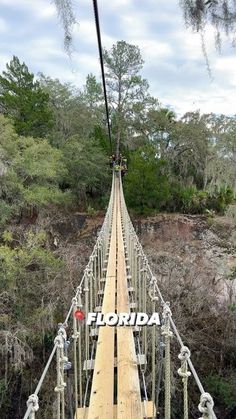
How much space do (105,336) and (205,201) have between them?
36.4 ft

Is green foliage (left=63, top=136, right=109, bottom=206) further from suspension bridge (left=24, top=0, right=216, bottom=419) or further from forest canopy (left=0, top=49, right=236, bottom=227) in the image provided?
suspension bridge (left=24, top=0, right=216, bottom=419)

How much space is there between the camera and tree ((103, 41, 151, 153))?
1558cm

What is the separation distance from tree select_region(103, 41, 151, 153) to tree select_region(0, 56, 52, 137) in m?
3.64

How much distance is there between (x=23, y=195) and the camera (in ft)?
30.7

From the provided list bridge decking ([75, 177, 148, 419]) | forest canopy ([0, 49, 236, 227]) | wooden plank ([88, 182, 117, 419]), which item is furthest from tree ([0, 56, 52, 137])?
wooden plank ([88, 182, 117, 419])

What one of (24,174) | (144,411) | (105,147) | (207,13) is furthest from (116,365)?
(105,147)

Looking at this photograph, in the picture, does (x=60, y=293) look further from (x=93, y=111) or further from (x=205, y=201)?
(x=93, y=111)

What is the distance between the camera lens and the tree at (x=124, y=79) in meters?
15.6

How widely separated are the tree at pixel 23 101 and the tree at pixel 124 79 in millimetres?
3640

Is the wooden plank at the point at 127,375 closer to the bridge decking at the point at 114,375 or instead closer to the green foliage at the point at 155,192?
the bridge decking at the point at 114,375

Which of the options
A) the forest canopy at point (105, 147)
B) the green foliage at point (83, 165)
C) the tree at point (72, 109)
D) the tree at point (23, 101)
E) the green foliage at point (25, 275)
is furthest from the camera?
the tree at point (72, 109)

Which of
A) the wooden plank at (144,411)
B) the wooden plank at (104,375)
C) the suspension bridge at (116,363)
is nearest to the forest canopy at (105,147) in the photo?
the suspension bridge at (116,363)

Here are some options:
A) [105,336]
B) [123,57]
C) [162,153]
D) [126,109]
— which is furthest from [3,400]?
[123,57]

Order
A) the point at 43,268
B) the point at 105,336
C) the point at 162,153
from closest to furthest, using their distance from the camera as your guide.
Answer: the point at 105,336 < the point at 43,268 < the point at 162,153
